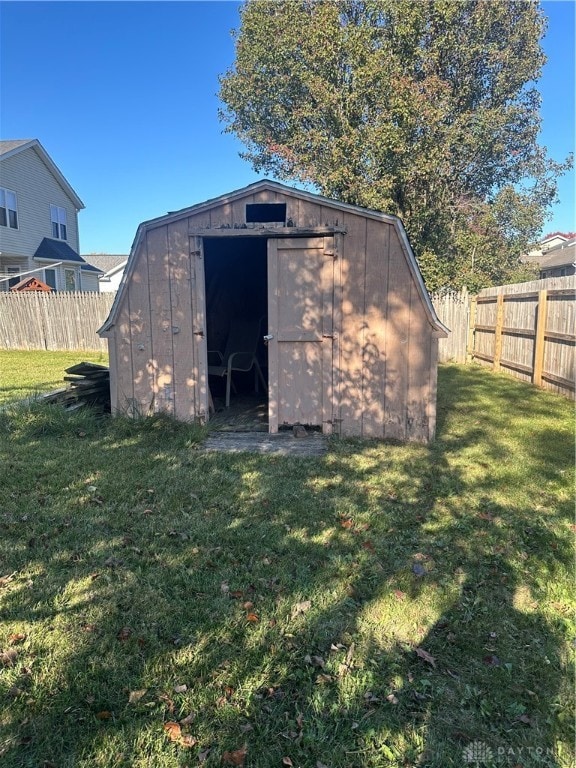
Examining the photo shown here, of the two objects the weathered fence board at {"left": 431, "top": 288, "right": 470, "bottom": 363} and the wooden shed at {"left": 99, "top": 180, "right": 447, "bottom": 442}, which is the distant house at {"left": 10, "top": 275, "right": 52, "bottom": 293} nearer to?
the wooden shed at {"left": 99, "top": 180, "right": 447, "bottom": 442}

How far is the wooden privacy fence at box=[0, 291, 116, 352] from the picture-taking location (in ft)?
47.9

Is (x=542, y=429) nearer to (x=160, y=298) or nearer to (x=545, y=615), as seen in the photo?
(x=545, y=615)

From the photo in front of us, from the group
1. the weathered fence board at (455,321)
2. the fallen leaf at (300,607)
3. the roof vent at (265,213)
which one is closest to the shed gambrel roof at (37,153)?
the weathered fence board at (455,321)

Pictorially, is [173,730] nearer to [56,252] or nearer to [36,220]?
[56,252]

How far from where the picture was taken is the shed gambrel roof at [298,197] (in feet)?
18.0

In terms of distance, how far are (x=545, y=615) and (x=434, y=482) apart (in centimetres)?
191

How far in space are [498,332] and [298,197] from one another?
7000 mm

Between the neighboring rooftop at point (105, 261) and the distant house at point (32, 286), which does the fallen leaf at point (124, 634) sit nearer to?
the distant house at point (32, 286)

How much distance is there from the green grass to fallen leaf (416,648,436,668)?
6134mm

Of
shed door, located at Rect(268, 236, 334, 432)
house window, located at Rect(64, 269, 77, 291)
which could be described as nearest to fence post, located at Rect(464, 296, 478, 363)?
shed door, located at Rect(268, 236, 334, 432)

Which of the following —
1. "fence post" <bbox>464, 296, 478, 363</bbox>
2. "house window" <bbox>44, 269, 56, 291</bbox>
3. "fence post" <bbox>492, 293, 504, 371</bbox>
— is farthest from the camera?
"house window" <bbox>44, 269, 56, 291</bbox>

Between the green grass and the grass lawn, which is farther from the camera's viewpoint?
the green grass

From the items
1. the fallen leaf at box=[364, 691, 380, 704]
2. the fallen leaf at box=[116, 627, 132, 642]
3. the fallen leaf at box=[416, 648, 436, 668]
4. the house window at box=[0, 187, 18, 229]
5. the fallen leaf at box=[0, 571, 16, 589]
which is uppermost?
the house window at box=[0, 187, 18, 229]

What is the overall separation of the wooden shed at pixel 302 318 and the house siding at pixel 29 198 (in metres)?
16.9
